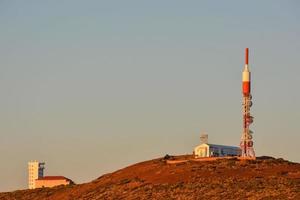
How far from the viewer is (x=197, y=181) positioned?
91.8 meters

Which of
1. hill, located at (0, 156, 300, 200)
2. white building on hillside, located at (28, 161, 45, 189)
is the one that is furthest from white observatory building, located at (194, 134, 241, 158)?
white building on hillside, located at (28, 161, 45, 189)

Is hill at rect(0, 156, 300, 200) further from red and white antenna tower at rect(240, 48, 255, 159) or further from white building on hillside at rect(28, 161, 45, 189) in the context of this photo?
white building on hillside at rect(28, 161, 45, 189)

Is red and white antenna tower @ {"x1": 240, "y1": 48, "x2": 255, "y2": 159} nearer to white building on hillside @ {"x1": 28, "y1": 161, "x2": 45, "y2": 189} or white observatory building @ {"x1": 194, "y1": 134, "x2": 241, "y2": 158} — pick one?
white observatory building @ {"x1": 194, "y1": 134, "x2": 241, "y2": 158}

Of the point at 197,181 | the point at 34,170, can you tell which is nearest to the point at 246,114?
the point at 197,181

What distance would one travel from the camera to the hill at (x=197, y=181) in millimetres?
85812

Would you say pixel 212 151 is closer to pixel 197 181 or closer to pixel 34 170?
pixel 197 181

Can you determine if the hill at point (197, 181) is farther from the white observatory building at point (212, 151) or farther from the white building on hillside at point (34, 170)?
the white building on hillside at point (34, 170)

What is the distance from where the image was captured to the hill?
85.8m

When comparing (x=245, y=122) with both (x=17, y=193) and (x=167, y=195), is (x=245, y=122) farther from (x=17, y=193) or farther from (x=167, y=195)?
(x=17, y=193)

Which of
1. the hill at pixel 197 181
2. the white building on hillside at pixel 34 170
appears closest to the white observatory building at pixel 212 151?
the hill at pixel 197 181

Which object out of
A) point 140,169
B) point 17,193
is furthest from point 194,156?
point 17,193

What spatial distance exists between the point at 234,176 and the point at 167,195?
6954 millimetres

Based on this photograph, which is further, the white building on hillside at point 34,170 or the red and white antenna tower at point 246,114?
the white building on hillside at point 34,170

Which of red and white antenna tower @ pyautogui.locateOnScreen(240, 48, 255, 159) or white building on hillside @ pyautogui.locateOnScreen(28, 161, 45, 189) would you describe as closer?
red and white antenna tower @ pyautogui.locateOnScreen(240, 48, 255, 159)
